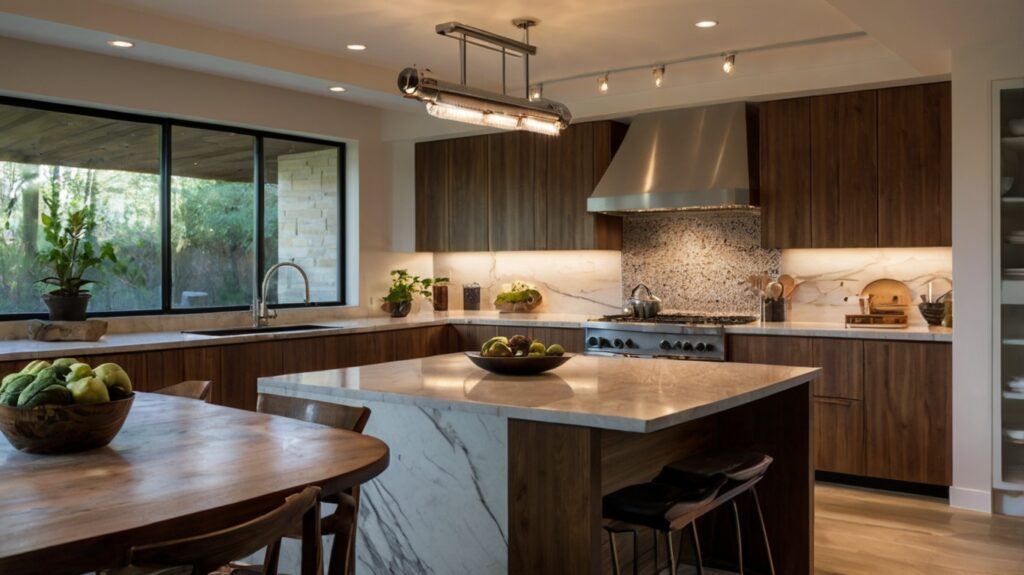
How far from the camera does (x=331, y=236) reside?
6.48m

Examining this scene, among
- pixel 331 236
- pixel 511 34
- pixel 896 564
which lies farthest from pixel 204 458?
pixel 331 236

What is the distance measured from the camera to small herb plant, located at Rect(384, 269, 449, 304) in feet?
21.0

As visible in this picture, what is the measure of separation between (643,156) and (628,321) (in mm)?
1083

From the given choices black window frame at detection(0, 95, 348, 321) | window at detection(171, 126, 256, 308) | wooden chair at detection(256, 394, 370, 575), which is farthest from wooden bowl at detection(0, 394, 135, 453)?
window at detection(171, 126, 256, 308)

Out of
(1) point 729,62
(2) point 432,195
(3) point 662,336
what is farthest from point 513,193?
(1) point 729,62

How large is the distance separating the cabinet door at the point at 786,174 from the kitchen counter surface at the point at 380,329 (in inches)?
22.1

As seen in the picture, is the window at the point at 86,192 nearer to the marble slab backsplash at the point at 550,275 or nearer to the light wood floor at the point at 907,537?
the marble slab backsplash at the point at 550,275

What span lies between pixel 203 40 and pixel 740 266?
11.7 ft

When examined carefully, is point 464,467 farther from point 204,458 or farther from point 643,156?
point 643,156

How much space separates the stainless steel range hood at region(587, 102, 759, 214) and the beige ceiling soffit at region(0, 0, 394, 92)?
5.31ft

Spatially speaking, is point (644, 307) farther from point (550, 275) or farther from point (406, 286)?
point (406, 286)

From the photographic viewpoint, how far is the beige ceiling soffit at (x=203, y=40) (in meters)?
4.00

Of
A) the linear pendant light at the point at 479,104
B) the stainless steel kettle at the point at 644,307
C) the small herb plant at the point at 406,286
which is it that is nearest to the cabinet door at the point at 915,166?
the stainless steel kettle at the point at 644,307

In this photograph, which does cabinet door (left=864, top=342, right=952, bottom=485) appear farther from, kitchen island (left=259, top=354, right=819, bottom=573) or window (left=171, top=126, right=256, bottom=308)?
window (left=171, top=126, right=256, bottom=308)
